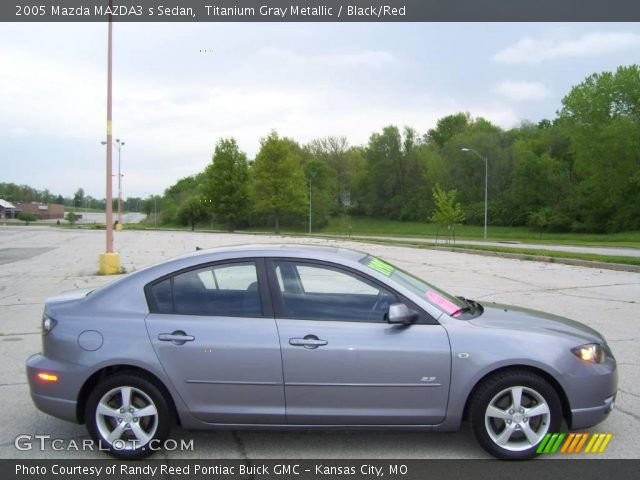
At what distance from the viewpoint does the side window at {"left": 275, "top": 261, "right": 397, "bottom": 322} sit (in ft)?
12.4

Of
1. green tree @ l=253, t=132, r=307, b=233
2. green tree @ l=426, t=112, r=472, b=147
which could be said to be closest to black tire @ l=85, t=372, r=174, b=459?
green tree @ l=253, t=132, r=307, b=233

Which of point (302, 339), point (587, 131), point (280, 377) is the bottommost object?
point (280, 377)

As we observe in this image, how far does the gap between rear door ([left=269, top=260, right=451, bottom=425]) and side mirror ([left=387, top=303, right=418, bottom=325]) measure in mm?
65

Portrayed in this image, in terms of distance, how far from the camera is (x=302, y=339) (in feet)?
11.9

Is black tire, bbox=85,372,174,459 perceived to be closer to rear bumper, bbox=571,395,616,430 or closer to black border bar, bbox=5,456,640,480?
black border bar, bbox=5,456,640,480

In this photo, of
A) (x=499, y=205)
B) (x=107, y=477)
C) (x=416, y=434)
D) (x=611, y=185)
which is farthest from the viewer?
(x=499, y=205)

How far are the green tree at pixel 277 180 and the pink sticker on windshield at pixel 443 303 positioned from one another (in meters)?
65.1

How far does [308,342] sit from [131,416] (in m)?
1.31

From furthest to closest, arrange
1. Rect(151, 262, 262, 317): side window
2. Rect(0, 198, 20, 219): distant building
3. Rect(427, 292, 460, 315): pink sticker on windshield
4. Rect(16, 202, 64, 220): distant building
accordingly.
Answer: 1. Rect(16, 202, 64, 220): distant building
2. Rect(0, 198, 20, 219): distant building
3. Rect(427, 292, 460, 315): pink sticker on windshield
4. Rect(151, 262, 262, 317): side window

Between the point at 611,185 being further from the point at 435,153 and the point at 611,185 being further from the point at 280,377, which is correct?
the point at 280,377

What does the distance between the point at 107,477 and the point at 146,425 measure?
39 centimetres

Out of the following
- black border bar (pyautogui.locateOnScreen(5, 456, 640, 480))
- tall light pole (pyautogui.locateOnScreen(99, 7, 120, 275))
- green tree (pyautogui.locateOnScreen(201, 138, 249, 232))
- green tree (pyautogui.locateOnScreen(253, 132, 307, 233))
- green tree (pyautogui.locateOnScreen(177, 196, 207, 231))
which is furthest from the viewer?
green tree (pyautogui.locateOnScreen(177, 196, 207, 231))

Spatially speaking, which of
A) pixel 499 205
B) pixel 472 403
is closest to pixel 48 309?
pixel 472 403

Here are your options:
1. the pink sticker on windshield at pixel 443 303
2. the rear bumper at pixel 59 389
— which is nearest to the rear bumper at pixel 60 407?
the rear bumper at pixel 59 389
